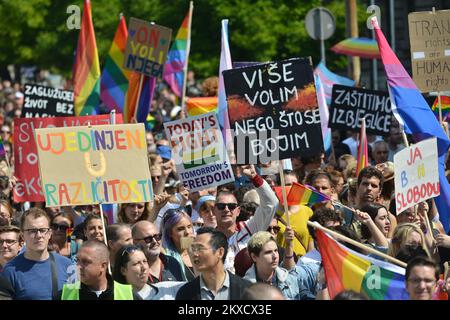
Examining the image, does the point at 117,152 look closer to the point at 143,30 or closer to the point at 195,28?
the point at 143,30

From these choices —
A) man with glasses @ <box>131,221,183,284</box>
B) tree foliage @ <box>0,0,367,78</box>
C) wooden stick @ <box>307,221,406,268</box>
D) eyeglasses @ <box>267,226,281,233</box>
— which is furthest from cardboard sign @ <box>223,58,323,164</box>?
tree foliage @ <box>0,0,367,78</box>

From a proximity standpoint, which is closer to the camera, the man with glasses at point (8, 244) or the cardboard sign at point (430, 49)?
the man with glasses at point (8, 244)

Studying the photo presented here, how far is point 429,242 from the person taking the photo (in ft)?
30.3

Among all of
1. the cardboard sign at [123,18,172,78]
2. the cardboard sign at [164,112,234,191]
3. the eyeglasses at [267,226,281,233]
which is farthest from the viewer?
the cardboard sign at [123,18,172,78]

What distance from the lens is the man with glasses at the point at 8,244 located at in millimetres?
9453

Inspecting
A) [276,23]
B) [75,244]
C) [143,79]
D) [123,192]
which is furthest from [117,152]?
[276,23]

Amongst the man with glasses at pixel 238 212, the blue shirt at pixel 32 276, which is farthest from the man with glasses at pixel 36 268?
the man with glasses at pixel 238 212

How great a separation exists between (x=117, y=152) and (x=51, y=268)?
1.20 m

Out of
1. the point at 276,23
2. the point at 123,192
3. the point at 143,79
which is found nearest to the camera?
the point at 123,192

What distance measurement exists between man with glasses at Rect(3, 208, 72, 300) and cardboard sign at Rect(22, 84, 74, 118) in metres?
7.04

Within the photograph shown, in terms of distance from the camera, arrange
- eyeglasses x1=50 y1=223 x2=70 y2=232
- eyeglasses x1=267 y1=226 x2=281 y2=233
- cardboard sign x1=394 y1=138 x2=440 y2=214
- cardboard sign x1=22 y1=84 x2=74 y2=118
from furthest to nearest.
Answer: cardboard sign x1=22 y1=84 x2=74 y2=118
eyeglasses x1=50 y1=223 x2=70 y2=232
eyeglasses x1=267 y1=226 x2=281 y2=233
cardboard sign x1=394 y1=138 x2=440 y2=214

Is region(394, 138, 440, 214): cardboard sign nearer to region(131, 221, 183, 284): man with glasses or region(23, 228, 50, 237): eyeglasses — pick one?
region(131, 221, 183, 284): man with glasses

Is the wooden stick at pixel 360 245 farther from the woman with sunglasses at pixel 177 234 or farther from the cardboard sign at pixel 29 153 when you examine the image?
the cardboard sign at pixel 29 153

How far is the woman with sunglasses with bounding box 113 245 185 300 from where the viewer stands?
829 cm
